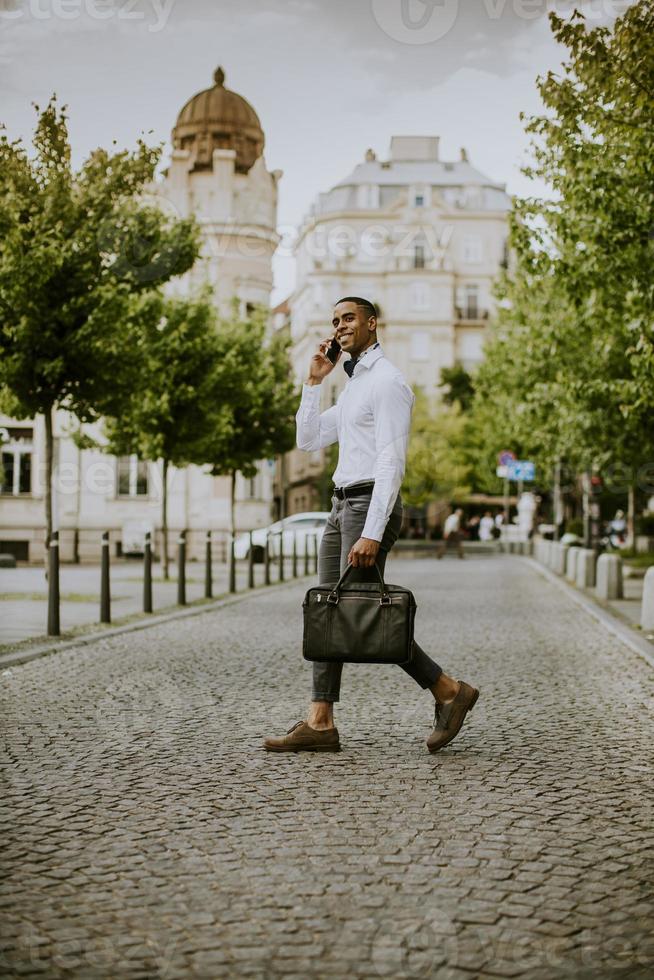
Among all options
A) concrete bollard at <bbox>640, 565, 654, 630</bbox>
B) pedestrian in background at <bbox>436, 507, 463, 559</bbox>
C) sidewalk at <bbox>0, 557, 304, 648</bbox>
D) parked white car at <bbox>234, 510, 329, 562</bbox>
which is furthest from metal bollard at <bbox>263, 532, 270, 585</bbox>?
pedestrian in background at <bbox>436, 507, 463, 559</bbox>

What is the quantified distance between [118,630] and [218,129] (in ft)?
139

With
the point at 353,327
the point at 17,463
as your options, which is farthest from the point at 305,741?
the point at 17,463

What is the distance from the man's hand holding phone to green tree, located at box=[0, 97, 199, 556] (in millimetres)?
11852

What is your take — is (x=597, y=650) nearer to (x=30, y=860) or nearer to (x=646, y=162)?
(x=646, y=162)

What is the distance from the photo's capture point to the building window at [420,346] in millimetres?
87562

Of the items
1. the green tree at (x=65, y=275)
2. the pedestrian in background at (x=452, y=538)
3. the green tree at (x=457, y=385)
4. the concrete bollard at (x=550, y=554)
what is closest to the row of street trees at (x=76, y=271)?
the green tree at (x=65, y=275)

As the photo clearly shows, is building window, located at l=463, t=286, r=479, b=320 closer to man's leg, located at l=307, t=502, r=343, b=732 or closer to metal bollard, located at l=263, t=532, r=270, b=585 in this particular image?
metal bollard, located at l=263, t=532, r=270, b=585

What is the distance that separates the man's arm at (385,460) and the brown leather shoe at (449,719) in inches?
34.6

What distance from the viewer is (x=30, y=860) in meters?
4.68

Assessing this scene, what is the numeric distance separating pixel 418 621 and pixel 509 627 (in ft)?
3.82

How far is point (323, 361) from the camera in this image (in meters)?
6.52

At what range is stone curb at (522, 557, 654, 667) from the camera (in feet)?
40.7

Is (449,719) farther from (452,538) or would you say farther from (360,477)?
(452,538)

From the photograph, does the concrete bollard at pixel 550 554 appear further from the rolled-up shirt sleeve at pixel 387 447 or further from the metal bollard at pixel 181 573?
the rolled-up shirt sleeve at pixel 387 447
